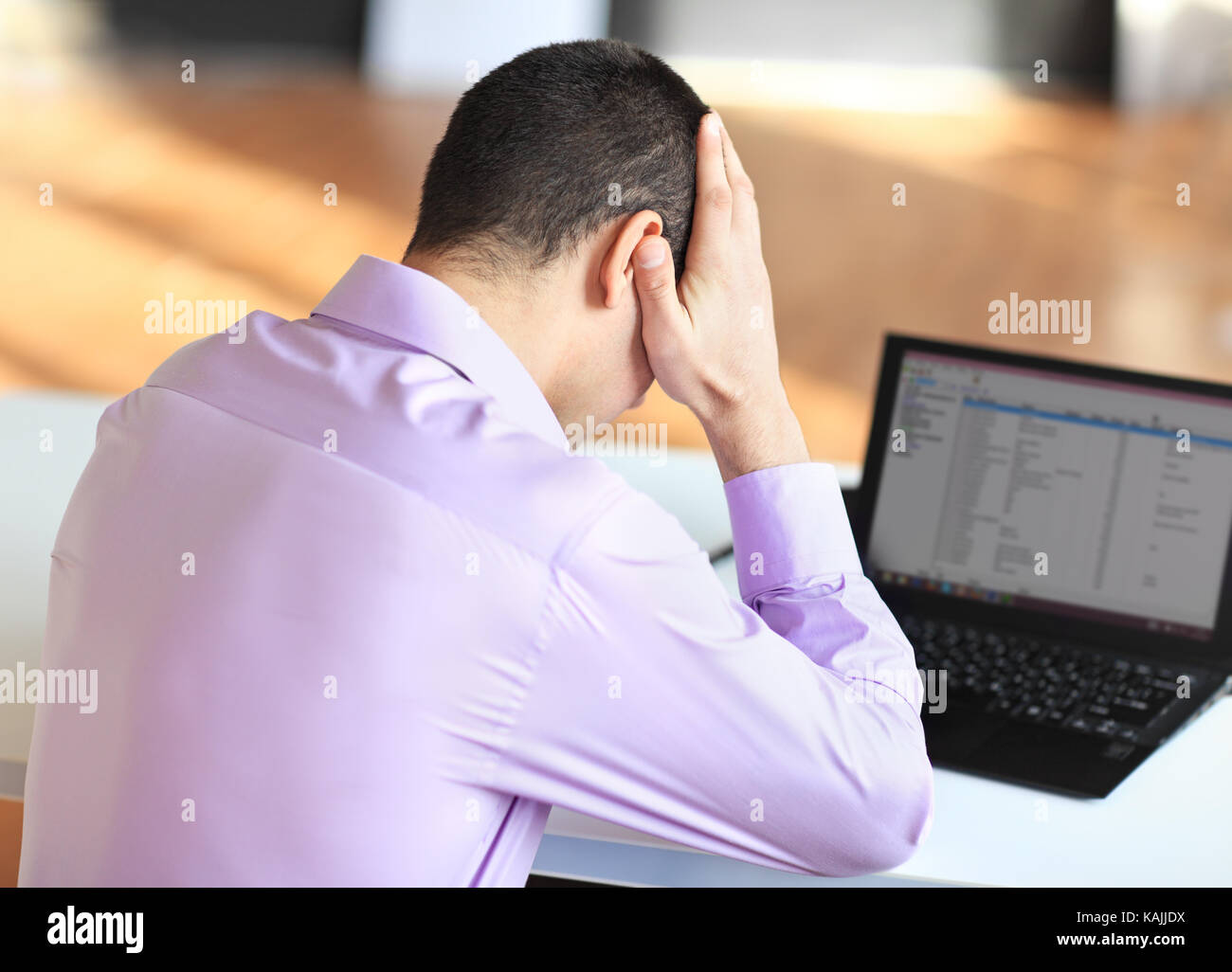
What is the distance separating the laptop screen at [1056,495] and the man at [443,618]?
41 centimetres

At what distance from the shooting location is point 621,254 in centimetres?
103

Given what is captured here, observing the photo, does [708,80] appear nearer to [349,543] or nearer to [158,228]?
[158,228]

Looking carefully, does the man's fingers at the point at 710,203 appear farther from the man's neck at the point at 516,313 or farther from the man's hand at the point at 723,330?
the man's neck at the point at 516,313

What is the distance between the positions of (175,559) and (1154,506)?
0.98 m

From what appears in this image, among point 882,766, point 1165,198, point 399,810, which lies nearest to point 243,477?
point 399,810

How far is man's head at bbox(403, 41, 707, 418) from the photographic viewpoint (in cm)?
102

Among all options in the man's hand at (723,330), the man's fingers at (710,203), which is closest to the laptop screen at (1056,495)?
the man's hand at (723,330)

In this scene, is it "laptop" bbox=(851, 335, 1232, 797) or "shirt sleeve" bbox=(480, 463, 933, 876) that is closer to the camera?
"shirt sleeve" bbox=(480, 463, 933, 876)

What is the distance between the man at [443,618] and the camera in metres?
0.84

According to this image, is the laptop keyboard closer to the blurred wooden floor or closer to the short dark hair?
the short dark hair

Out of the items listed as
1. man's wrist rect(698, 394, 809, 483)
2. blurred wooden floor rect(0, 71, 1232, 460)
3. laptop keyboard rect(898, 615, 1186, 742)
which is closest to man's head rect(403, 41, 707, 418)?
man's wrist rect(698, 394, 809, 483)

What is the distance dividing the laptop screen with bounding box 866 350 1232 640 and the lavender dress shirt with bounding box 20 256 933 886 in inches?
20.4

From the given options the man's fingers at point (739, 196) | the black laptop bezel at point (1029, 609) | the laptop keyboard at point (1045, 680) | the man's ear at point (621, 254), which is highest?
the man's fingers at point (739, 196)

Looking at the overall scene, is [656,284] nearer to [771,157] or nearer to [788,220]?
[788,220]
